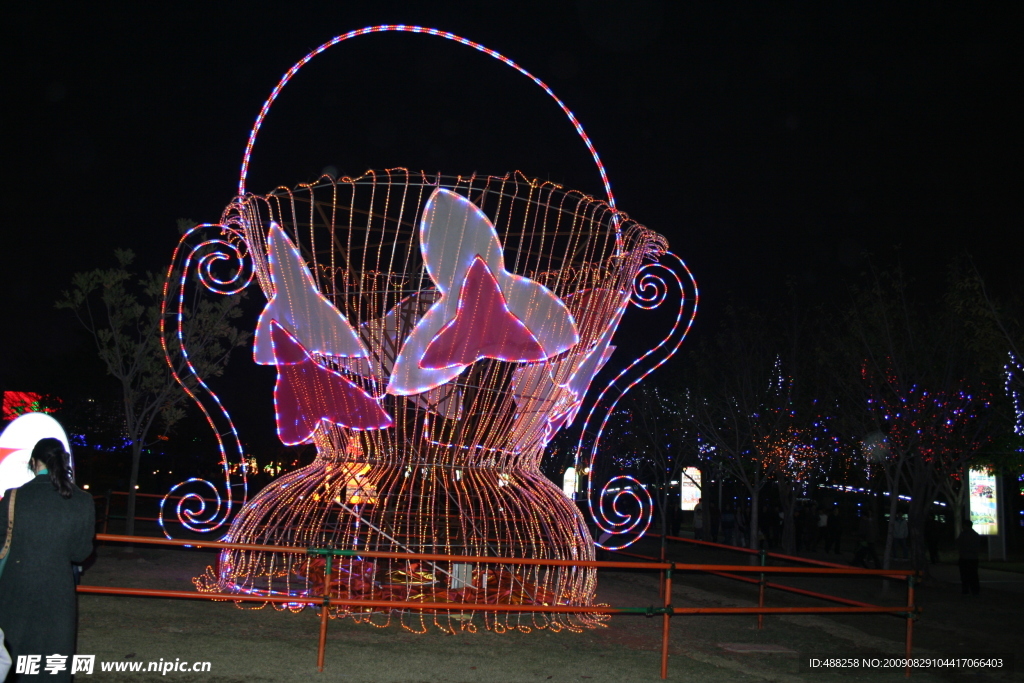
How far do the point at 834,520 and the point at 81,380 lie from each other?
87.8 ft

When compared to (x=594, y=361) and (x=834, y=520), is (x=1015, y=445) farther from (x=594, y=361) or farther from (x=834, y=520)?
(x=594, y=361)

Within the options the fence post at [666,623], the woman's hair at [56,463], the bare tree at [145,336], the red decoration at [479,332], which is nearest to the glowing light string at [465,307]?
the red decoration at [479,332]

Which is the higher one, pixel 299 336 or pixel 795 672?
pixel 299 336

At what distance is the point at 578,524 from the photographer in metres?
7.80

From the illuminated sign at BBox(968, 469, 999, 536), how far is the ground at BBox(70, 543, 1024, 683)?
12782 millimetres

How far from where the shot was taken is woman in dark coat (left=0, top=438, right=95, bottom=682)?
3.96m

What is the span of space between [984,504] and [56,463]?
23237 mm

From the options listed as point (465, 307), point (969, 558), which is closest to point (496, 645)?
point (465, 307)

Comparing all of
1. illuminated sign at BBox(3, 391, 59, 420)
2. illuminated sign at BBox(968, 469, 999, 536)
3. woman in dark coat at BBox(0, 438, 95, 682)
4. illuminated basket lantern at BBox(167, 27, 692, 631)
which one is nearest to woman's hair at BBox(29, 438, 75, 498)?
woman in dark coat at BBox(0, 438, 95, 682)

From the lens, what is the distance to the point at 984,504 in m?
22.4

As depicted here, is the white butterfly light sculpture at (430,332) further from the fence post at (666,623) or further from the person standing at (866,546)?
the person standing at (866,546)

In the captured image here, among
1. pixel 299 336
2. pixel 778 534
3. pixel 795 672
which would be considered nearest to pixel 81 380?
pixel 778 534

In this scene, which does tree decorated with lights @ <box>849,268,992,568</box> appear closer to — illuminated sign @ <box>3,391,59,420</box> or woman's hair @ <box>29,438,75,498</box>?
woman's hair @ <box>29,438,75,498</box>

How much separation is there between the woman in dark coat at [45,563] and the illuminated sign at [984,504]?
73.8ft
